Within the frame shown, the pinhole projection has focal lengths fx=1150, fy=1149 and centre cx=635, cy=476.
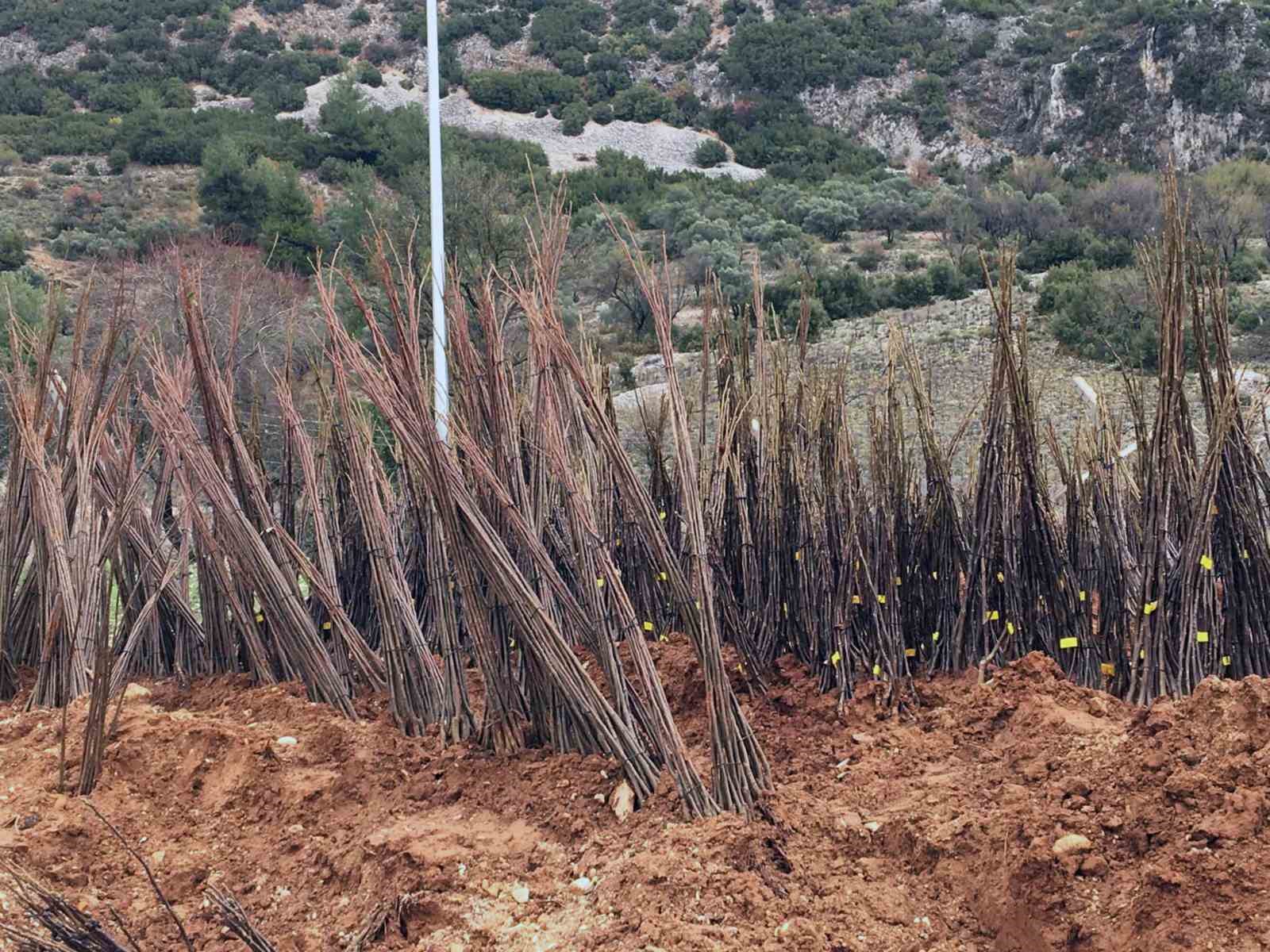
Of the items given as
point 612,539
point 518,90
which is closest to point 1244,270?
point 612,539

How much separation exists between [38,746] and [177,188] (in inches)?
762

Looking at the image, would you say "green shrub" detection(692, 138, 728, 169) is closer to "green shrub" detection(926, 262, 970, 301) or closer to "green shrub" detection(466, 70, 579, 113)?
"green shrub" detection(466, 70, 579, 113)

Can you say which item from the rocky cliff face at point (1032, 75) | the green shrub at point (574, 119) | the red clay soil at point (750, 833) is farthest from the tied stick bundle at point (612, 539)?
the green shrub at point (574, 119)

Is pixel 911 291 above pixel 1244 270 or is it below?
below

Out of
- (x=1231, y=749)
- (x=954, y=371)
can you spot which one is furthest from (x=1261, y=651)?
(x=954, y=371)

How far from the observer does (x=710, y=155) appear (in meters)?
25.1

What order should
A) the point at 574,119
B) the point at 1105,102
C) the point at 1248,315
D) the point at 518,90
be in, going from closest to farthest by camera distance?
the point at 1248,315 → the point at 1105,102 → the point at 574,119 → the point at 518,90

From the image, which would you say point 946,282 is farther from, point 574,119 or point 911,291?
point 574,119

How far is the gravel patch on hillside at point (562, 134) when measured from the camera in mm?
24859

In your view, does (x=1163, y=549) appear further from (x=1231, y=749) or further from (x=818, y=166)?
(x=818, y=166)

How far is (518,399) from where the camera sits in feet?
10.2

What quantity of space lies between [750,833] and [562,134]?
83.6 ft

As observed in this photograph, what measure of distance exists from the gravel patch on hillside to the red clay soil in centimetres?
2236

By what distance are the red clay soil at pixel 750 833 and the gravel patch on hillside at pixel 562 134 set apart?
22.4 metres
